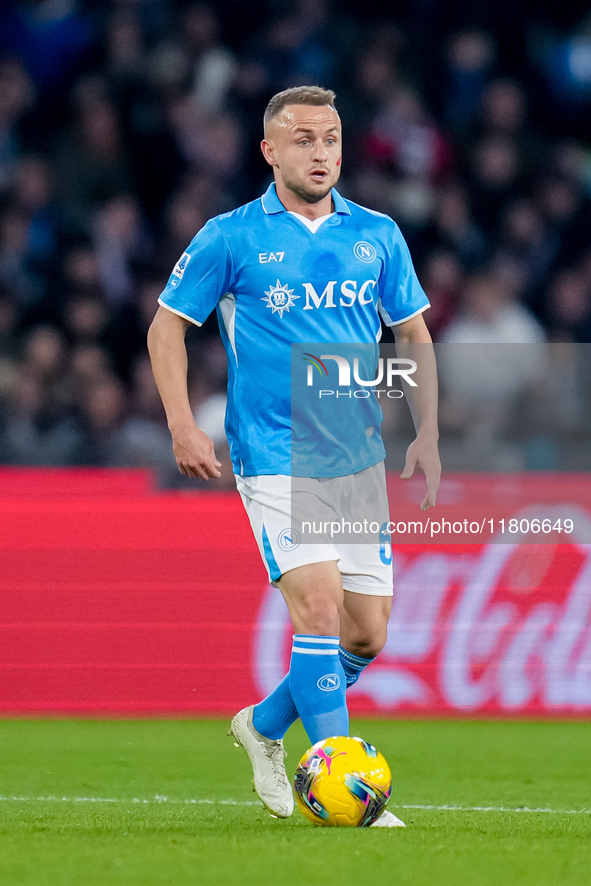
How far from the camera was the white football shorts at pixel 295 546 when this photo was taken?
4387 millimetres

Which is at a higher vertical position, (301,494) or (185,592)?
(301,494)

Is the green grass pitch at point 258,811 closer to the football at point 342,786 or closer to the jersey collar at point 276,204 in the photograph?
the football at point 342,786

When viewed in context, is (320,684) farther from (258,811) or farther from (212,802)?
(212,802)

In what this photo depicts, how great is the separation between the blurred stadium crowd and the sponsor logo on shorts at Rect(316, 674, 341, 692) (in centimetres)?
569

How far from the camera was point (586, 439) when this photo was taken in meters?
9.09

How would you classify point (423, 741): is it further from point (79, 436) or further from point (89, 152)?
point (89, 152)

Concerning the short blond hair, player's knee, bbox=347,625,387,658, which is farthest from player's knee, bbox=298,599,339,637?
the short blond hair

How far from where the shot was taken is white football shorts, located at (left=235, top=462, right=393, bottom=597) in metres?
4.39

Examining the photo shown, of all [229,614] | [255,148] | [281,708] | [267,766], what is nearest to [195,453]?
[281,708]

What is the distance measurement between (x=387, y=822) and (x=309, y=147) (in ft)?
6.89

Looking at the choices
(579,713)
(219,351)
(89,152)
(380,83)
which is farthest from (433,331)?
(579,713)

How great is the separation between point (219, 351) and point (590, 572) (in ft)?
12.8

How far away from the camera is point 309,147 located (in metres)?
4.59

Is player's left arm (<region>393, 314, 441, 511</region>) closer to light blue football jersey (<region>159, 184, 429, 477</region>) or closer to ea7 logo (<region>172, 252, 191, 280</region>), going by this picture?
light blue football jersey (<region>159, 184, 429, 477</region>)
